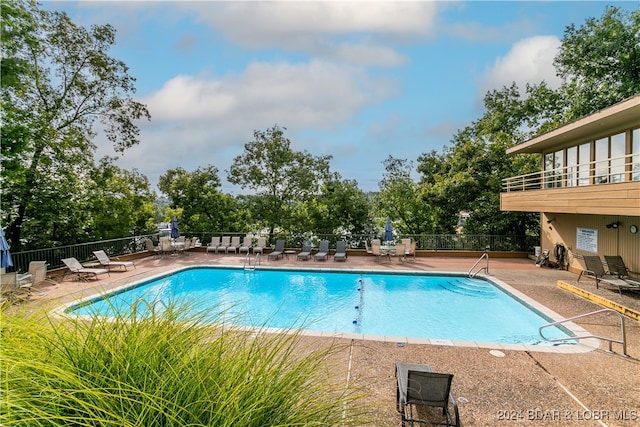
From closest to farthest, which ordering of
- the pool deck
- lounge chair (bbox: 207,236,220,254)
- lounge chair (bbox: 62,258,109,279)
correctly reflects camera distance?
1. the pool deck
2. lounge chair (bbox: 62,258,109,279)
3. lounge chair (bbox: 207,236,220,254)

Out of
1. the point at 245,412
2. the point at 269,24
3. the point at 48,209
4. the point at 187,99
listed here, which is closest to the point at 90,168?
the point at 48,209

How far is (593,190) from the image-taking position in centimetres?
953

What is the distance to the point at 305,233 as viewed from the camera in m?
19.5

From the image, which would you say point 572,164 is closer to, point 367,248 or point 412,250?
point 412,250

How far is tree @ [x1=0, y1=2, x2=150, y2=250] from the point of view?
12.1 m

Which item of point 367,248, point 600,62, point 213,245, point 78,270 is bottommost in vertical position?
point 78,270

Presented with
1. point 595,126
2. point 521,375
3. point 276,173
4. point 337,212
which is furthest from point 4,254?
point 595,126

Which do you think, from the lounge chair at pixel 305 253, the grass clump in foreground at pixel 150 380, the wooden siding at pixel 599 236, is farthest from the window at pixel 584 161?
the grass clump in foreground at pixel 150 380

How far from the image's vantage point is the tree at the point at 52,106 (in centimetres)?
1205

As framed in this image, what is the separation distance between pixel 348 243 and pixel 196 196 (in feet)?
32.4

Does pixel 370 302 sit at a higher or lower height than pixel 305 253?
lower

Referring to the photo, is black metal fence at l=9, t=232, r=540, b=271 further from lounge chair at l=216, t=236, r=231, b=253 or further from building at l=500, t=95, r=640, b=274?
building at l=500, t=95, r=640, b=274

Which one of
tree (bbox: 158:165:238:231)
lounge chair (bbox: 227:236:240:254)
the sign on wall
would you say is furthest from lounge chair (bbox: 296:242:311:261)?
the sign on wall

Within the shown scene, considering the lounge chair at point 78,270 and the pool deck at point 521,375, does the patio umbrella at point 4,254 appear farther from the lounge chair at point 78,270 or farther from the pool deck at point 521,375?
the pool deck at point 521,375
